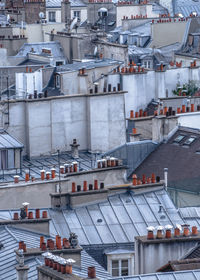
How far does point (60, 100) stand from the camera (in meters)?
56.5

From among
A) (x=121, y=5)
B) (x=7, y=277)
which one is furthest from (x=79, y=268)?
(x=121, y=5)

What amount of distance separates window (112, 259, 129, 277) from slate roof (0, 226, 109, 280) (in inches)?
54.1

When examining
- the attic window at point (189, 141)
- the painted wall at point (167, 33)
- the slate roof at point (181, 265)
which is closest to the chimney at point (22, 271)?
the slate roof at point (181, 265)

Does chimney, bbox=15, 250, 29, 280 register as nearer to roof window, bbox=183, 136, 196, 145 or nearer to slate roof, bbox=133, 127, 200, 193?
slate roof, bbox=133, 127, 200, 193

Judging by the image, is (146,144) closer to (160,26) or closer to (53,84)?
(53,84)

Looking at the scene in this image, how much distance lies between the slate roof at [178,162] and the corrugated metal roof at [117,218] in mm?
7342

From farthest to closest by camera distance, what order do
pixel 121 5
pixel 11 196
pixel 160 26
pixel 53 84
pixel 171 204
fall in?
pixel 121 5 < pixel 160 26 < pixel 53 84 < pixel 11 196 < pixel 171 204

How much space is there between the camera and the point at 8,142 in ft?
167

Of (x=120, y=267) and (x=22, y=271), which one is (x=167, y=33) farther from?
(x=22, y=271)

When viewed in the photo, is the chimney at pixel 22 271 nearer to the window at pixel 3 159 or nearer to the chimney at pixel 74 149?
the window at pixel 3 159

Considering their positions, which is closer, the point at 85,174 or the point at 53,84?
the point at 85,174

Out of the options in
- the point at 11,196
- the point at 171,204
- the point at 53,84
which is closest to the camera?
the point at 171,204

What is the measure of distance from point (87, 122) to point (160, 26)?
102ft

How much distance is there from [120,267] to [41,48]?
45.1 m
